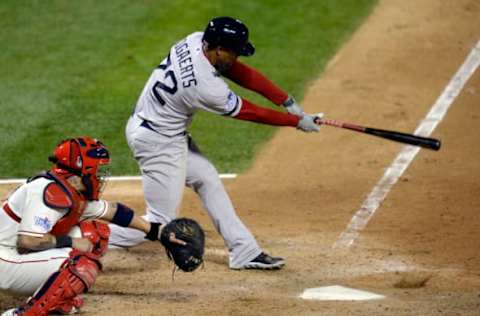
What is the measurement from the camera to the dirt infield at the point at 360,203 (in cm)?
918

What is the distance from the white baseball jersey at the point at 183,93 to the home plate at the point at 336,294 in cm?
153

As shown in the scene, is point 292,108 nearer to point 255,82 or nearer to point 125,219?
point 255,82

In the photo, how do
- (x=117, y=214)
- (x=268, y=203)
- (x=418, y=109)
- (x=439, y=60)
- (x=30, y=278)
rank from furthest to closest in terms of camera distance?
(x=439, y=60), (x=418, y=109), (x=268, y=203), (x=117, y=214), (x=30, y=278)

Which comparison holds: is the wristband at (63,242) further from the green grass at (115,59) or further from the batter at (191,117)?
the green grass at (115,59)

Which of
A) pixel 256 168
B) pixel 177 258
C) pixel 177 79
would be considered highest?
pixel 177 79

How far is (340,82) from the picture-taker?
14.8 m

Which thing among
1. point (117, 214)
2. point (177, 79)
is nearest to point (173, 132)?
point (177, 79)

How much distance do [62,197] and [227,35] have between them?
77.9 inches

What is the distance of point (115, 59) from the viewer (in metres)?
15.4

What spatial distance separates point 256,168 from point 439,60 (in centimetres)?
357

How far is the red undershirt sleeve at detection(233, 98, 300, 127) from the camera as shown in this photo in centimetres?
967

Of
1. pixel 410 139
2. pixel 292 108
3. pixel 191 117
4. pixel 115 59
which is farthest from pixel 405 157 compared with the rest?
pixel 115 59

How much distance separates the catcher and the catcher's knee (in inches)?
0.4

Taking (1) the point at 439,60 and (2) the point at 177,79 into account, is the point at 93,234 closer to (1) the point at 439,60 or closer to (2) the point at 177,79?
(2) the point at 177,79
